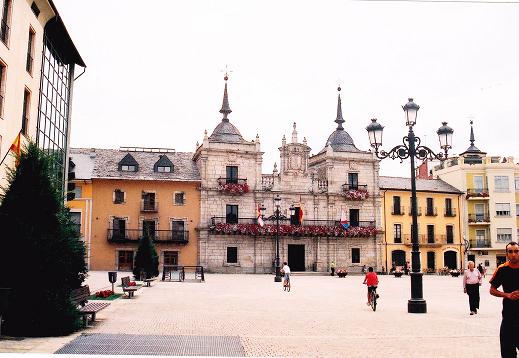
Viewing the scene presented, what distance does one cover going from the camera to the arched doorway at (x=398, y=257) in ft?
179

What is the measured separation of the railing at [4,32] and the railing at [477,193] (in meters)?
48.8

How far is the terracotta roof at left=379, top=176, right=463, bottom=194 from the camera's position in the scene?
56281 millimetres

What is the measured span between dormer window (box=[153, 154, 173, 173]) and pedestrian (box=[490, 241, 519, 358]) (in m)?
43.9

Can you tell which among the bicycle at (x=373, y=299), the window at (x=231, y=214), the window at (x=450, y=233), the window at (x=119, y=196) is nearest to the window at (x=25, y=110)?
the bicycle at (x=373, y=299)

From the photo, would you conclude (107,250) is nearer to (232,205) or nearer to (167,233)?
(167,233)

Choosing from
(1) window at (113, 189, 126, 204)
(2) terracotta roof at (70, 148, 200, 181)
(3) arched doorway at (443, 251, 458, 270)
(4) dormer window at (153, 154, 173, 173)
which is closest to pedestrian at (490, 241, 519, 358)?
(2) terracotta roof at (70, 148, 200, 181)

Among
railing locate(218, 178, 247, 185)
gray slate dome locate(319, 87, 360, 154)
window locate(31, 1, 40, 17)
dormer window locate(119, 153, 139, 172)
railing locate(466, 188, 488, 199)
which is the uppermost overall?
gray slate dome locate(319, 87, 360, 154)

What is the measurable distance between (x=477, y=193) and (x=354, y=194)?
14.3m

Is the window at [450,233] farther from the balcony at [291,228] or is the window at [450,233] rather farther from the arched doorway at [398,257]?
the balcony at [291,228]

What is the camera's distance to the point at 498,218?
5738cm

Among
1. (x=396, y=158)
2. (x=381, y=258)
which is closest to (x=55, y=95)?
(x=396, y=158)

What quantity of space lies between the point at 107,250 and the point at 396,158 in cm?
3443

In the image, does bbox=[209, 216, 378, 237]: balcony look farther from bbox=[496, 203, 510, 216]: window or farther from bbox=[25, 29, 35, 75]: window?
bbox=[25, 29, 35, 75]: window

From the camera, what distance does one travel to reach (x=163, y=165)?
4984cm
